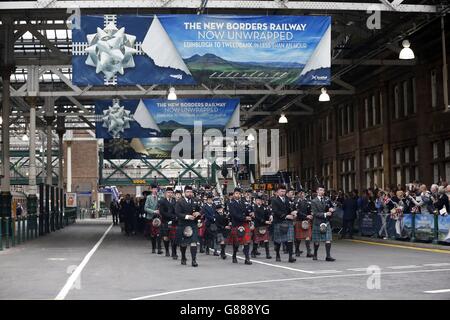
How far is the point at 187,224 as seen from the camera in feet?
60.7

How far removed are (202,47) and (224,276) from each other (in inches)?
316

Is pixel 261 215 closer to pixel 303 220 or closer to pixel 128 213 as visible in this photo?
pixel 303 220

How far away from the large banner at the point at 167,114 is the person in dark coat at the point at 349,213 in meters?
5.40

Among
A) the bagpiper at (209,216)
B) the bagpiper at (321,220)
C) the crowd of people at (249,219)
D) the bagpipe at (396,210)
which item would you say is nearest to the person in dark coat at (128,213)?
the crowd of people at (249,219)

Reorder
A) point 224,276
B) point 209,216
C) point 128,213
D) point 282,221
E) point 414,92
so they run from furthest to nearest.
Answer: point 128,213, point 414,92, point 209,216, point 282,221, point 224,276

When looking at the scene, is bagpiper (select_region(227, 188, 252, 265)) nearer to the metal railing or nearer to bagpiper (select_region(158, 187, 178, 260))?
bagpiper (select_region(158, 187, 178, 260))

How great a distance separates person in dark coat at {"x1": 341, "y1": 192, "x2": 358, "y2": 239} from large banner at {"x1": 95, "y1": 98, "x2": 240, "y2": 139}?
5401 millimetres

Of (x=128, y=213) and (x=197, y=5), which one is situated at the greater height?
(x=197, y=5)

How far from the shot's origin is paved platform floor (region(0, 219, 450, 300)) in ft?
40.6

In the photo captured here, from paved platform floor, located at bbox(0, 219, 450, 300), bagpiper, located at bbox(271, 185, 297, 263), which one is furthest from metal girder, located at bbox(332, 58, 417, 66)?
bagpiper, located at bbox(271, 185, 297, 263)

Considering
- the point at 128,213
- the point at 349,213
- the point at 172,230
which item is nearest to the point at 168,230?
the point at 172,230

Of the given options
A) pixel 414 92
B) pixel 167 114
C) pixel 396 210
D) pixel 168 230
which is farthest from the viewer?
pixel 414 92

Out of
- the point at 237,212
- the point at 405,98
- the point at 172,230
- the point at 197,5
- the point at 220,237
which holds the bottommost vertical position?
the point at 220,237

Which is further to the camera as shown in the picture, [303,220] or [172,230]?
[172,230]
